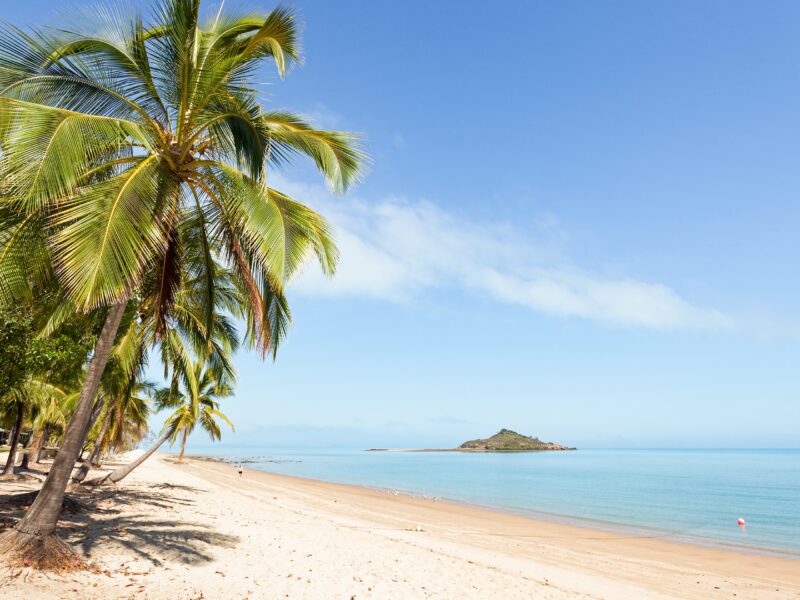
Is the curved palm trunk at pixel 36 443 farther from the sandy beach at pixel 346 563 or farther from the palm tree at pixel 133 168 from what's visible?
the palm tree at pixel 133 168

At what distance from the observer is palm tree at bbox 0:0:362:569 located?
5793 mm

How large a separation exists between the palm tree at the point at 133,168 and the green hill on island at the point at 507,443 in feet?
593

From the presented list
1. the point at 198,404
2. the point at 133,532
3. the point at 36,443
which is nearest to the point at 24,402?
the point at 198,404

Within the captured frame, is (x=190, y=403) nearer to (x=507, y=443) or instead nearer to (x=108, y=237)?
(x=108, y=237)

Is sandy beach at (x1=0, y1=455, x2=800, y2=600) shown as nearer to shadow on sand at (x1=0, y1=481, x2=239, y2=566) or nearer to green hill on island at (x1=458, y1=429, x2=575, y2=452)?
shadow on sand at (x1=0, y1=481, x2=239, y2=566)

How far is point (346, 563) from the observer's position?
8.91m

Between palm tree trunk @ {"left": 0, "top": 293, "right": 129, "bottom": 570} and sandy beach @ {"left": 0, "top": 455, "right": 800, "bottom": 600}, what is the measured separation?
0.35 m

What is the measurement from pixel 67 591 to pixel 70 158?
17.4ft

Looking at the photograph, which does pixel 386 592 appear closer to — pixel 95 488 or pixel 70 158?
pixel 70 158

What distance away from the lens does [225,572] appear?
762 cm

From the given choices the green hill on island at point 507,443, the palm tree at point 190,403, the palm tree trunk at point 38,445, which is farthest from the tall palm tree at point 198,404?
the green hill on island at point 507,443

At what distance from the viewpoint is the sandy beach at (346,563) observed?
277 inches

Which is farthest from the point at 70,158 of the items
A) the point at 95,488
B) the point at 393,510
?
the point at 393,510

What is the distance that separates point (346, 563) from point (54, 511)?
4.75 m
